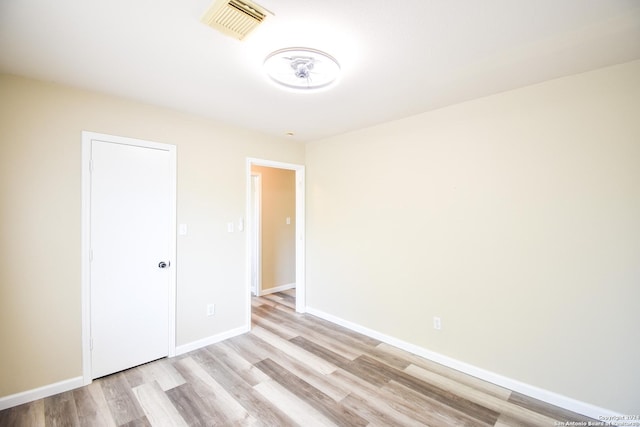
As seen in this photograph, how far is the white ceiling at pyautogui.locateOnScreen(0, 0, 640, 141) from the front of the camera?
4.69 feet

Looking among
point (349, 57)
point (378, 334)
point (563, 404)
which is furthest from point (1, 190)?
point (563, 404)

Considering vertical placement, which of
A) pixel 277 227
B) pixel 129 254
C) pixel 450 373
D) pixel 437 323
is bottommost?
pixel 450 373

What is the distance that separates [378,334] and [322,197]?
1919mm

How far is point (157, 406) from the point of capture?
2.11m

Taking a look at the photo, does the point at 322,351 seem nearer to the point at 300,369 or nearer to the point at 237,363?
the point at 300,369

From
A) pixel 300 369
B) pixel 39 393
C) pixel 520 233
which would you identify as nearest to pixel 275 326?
pixel 300 369

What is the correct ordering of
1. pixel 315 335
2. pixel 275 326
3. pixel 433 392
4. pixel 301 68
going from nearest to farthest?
pixel 301 68
pixel 433 392
pixel 315 335
pixel 275 326

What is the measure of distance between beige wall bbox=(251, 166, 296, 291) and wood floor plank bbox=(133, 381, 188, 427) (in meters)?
2.77

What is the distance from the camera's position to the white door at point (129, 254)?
7.97 feet

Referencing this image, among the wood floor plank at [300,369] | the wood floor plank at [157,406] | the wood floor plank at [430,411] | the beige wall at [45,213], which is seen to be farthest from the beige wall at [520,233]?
the beige wall at [45,213]

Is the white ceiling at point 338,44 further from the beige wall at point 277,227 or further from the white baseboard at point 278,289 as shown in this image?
the white baseboard at point 278,289

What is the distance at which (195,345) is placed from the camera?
9.87 feet

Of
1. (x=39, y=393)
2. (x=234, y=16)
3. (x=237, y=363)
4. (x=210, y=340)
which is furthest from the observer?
(x=210, y=340)

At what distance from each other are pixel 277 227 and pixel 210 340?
2.44 meters
